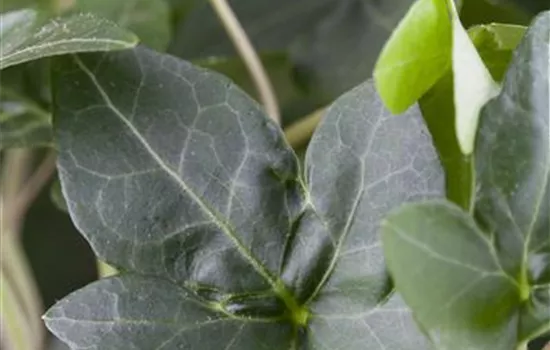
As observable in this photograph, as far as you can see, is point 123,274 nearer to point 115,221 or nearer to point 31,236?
point 115,221

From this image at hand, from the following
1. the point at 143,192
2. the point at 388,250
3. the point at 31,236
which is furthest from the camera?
the point at 31,236

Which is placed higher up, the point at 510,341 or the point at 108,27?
the point at 108,27

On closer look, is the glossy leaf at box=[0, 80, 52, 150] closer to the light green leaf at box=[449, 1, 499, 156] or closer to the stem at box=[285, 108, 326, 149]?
the stem at box=[285, 108, 326, 149]

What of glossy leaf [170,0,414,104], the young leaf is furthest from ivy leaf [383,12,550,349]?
glossy leaf [170,0,414,104]

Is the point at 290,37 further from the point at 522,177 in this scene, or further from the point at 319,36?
the point at 522,177

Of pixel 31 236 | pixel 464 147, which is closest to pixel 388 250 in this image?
pixel 464 147

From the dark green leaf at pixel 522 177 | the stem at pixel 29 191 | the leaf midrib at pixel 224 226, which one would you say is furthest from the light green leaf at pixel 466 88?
the stem at pixel 29 191

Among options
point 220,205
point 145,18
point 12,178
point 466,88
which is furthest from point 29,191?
point 466,88
